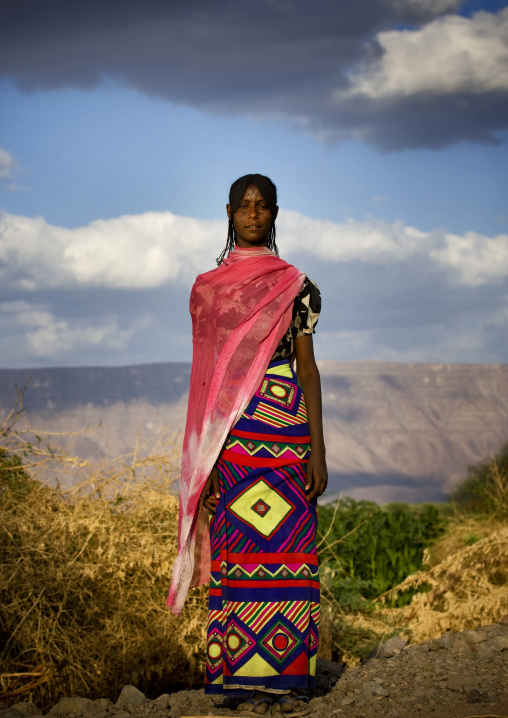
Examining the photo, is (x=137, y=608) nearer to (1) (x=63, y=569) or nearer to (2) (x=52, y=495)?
(1) (x=63, y=569)

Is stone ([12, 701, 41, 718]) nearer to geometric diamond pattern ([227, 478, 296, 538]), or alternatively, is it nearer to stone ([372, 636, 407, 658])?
geometric diamond pattern ([227, 478, 296, 538])

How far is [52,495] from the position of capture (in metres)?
5.65

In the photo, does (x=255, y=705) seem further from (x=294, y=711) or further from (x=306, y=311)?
(x=306, y=311)

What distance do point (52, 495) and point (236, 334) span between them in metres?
2.88

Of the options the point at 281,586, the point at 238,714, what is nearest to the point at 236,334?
the point at 281,586

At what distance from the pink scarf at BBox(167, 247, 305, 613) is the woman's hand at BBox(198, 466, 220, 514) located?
36mm

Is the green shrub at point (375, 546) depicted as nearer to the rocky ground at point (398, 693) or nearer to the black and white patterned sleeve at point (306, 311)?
the rocky ground at point (398, 693)

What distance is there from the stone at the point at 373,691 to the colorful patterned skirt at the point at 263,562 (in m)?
→ 0.43

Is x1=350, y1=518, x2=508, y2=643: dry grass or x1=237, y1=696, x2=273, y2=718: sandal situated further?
x1=350, y1=518, x2=508, y2=643: dry grass

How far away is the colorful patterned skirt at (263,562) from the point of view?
131 inches

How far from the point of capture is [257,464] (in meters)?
3.36

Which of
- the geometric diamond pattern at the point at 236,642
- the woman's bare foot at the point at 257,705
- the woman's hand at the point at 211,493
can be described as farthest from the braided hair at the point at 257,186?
the woman's bare foot at the point at 257,705

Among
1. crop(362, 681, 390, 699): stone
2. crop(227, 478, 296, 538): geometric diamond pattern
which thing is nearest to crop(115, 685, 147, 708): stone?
crop(362, 681, 390, 699): stone

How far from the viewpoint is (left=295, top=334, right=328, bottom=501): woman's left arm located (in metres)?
3.40
